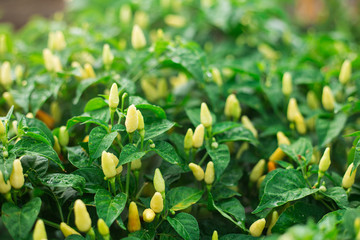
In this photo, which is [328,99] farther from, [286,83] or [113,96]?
[113,96]

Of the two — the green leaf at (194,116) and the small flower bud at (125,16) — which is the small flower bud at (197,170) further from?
the small flower bud at (125,16)

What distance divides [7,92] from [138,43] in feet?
1.55

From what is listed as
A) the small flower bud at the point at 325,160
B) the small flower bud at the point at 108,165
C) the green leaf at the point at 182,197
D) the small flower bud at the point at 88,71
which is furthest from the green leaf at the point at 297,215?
the small flower bud at the point at 88,71

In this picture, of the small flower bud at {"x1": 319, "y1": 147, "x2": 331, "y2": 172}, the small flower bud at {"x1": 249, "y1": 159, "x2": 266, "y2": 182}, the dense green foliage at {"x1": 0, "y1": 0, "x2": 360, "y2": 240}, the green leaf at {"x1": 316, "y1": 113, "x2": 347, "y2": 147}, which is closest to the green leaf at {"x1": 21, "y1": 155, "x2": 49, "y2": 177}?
the dense green foliage at {"x1": 0, "y1": 0, "x2": 360, "y2": 240}

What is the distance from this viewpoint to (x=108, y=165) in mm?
809

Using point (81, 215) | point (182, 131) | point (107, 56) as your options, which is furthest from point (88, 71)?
point (81, 215)

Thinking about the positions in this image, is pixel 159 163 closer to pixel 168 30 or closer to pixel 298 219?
pixel 298 219

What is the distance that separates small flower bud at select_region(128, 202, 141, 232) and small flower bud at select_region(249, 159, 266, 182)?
386mm

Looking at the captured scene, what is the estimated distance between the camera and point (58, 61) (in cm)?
119

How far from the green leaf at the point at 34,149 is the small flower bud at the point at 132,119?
0.18 m

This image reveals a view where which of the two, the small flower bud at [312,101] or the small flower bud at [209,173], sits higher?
the small flower bud at [312,101]

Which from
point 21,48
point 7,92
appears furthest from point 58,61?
point 21,48

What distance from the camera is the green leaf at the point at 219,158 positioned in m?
0.93

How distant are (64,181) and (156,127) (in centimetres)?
26
